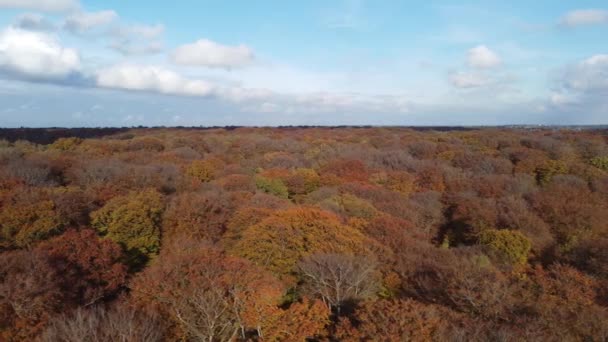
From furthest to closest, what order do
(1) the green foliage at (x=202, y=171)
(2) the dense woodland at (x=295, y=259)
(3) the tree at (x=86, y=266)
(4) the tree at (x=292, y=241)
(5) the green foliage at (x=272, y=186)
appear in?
(1) the green foliage at (x=202, y=171)
(5) the green foliage at (x=272, y=186)
(4) the tree at (x=292, y=241)
(3) the tree at (x=86, y=266)
(2) the dense woodland at (x=295, y=259)

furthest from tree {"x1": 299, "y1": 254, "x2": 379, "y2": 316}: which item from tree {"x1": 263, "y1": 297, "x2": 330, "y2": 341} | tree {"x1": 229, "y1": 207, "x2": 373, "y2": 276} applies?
tree {"x1": 263, "y1": 297, "x2": 330, "y2": 341}

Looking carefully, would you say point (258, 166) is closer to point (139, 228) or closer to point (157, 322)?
point (139, 228)

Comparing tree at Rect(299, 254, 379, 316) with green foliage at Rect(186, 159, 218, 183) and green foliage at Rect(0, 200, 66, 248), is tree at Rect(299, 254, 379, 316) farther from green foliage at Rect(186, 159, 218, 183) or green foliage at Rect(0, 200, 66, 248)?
green foliage at Rect(186, 159, 218, 183)

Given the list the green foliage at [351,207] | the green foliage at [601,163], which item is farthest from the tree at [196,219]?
the green foliage at [601,163]

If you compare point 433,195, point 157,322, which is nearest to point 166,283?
point 157,322

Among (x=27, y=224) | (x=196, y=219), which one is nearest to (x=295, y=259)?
(x=196, y=219)

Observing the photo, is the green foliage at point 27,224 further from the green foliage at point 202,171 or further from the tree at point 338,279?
the green foliage at point 202,171

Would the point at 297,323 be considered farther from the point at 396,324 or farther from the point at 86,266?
the point at 86,266
